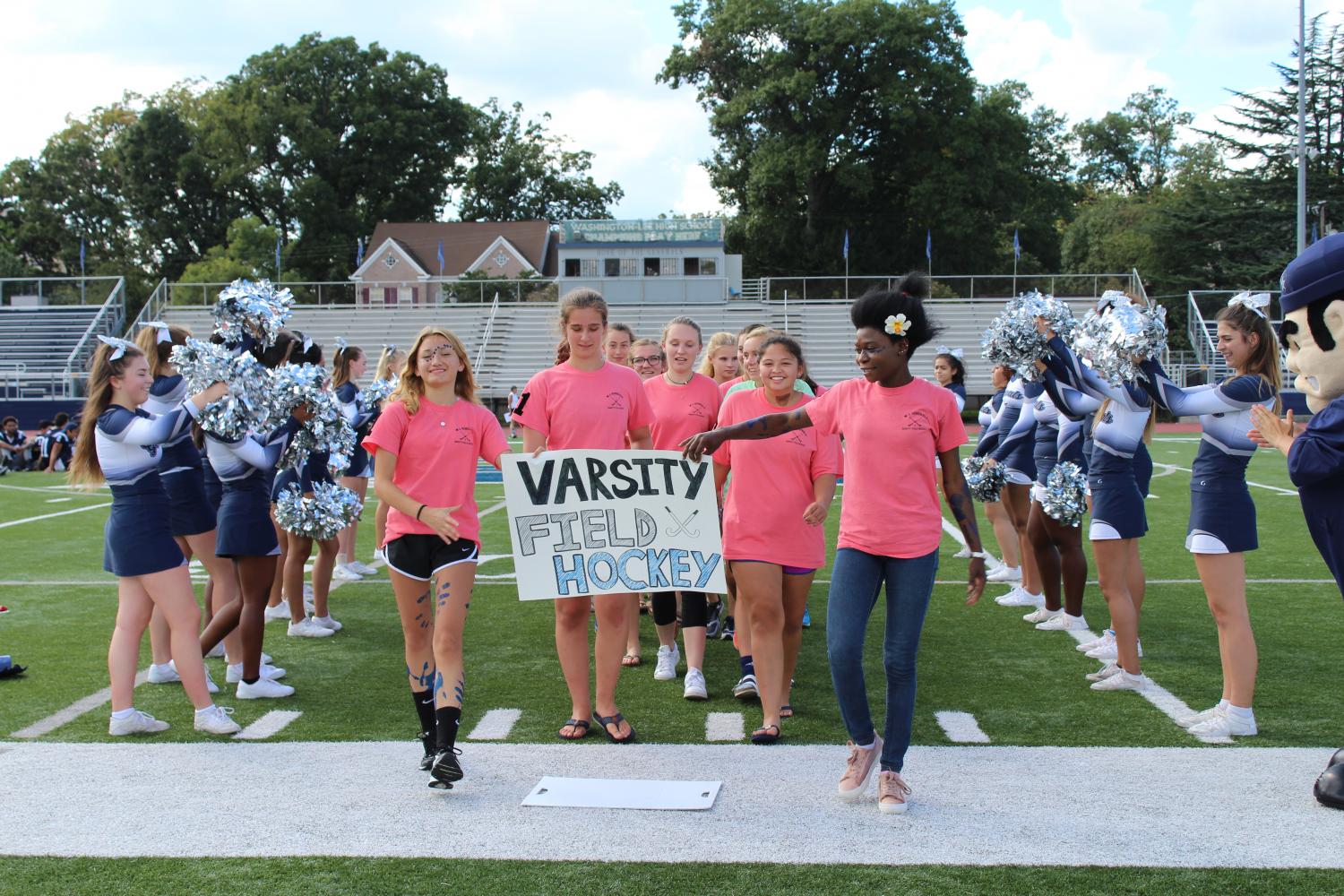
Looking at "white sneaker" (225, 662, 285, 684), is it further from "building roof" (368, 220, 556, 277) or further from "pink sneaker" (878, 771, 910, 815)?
"building roof" (368, 220, 556, 277)

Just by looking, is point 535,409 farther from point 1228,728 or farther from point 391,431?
point 1228,728

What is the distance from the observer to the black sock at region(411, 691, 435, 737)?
4555mm

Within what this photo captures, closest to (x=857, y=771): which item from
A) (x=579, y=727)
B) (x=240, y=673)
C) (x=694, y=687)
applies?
(x=579, y=727)

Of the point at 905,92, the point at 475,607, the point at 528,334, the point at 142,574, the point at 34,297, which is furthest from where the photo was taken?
the point at 905,92

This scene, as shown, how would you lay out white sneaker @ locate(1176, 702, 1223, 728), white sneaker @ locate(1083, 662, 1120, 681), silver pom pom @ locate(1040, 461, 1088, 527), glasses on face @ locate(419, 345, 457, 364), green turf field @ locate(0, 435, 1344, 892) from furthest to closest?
silver pom pom @ locate(1040, 461, 1088, 527) < white sneaker @ locate(1083, 662, 1120, 681) < white sneaker @ locate(1176, 702, 1223, 728) < glasses on face @ locate(419, 345, 457, 364) < green turf field @ locate(0, 435, 1344, 892)

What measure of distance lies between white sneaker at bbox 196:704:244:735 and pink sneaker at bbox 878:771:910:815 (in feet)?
9.70

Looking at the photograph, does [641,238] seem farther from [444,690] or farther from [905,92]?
[444,690]

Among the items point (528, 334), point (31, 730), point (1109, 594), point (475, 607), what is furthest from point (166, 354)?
point (528, 334)

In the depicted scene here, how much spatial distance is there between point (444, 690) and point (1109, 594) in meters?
3.43

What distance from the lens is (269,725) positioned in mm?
A: 5371

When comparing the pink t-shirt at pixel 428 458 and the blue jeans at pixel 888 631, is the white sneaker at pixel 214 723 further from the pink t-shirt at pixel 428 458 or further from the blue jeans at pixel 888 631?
the blue jeans at pixel 888 631

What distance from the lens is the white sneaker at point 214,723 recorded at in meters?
5.18

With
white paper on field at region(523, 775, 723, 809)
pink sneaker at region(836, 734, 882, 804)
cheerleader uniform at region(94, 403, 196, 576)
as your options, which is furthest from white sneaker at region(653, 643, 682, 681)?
cheerleader uniform at region(94, 403, 196, 576)

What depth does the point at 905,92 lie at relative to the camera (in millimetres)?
49125
